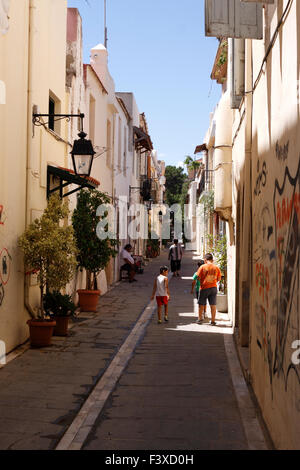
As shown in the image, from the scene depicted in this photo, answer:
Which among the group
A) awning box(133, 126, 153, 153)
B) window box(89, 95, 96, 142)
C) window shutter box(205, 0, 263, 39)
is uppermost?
awning box(133, 126, 153, 153)

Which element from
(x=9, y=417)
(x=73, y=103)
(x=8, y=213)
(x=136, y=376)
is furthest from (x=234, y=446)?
(x=73, y=103)

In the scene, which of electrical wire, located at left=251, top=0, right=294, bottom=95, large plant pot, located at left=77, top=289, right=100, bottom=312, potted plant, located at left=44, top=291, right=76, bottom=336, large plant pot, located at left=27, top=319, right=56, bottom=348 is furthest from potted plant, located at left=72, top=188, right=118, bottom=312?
electrical wire, located at left=251, top=0, right=294, bottom=95

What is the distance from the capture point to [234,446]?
5.18 metres

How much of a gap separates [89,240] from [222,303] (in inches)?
143

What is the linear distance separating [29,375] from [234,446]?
3570 millimetres

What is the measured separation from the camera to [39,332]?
9.53 metres

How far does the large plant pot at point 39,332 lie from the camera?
374 inches

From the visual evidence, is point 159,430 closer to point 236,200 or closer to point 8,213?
point 8,213

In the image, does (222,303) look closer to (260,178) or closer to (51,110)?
(51,110)

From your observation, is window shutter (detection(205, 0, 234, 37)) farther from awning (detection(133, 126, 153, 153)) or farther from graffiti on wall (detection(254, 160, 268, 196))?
awning (detection(133, 126, 153, 153))

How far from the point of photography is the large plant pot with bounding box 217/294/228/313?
14031 mm

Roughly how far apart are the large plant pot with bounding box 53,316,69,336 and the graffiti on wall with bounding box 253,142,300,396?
4.70 m

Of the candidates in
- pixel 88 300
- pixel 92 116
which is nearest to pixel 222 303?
pixel 88 300
